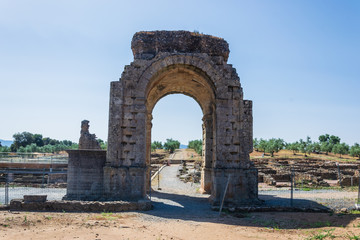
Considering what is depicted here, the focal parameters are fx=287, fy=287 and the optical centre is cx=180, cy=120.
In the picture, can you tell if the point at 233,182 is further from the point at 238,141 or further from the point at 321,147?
the point at 321,147

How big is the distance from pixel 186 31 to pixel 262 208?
869cm

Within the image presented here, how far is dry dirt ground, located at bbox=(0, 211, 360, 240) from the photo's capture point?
7797 millimetres

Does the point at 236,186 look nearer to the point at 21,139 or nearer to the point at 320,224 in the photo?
the point at 320,224

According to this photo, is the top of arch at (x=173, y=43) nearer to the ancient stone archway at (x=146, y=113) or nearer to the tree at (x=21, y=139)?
the ancient stone archway at (x=146, y=113)

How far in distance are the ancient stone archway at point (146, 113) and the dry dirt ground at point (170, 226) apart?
2115 millimetres

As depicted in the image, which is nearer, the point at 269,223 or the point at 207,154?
the point at 269,223

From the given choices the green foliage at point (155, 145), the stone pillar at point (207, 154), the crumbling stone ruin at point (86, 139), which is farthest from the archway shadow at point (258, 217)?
the green foliage at point (155, 145)

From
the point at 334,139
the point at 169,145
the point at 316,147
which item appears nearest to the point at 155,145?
the point at 169,145

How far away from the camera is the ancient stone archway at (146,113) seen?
40.8 feet

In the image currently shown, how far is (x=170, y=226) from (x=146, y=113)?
227 inches

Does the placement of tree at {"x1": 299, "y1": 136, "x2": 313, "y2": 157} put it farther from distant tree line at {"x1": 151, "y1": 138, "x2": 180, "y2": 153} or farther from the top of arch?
the top of arch

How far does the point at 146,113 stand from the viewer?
13281 millimetres

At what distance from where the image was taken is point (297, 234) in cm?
821

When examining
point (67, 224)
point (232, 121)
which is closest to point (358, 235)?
point (232, 121)
